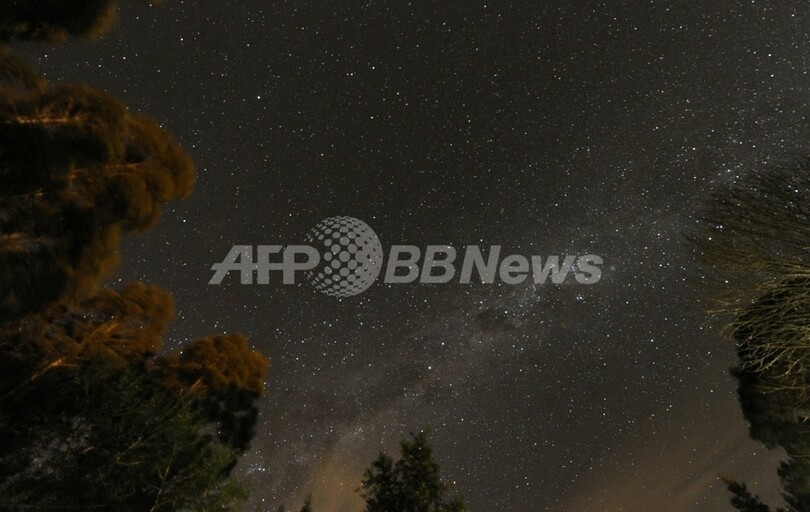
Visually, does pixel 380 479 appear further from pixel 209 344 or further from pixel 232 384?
pixel 209 344

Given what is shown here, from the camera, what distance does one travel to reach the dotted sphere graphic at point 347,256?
15.8m

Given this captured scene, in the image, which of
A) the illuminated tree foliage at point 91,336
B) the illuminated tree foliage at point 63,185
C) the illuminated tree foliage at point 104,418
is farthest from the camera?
the illuminated tree foliage at point 104,418

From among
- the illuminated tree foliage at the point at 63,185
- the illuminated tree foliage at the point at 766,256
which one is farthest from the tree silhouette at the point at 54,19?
the illuminated tree foliage at the point at 766,256

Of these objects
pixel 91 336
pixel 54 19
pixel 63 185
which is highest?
pixel 54 19

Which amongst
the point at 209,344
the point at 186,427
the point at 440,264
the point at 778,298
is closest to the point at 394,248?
the point at 440,264

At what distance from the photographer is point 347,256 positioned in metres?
16.0

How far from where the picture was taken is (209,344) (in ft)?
38.3

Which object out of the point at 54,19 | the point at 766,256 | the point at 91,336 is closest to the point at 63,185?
the point at 54,19

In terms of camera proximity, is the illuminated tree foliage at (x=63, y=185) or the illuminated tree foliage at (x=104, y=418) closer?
the illuminated tree foliage at (x=63, y=185)

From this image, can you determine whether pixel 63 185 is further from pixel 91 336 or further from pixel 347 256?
pixel 347 256

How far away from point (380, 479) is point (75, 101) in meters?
9.93

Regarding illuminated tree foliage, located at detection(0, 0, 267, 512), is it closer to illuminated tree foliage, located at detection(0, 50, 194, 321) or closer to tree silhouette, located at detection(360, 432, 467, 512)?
illuminated tree foliage, located at detection(0, 50, 194, 321)

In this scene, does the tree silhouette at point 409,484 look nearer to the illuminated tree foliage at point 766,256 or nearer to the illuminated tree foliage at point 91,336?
the illuminated tree foliage at point 91,336

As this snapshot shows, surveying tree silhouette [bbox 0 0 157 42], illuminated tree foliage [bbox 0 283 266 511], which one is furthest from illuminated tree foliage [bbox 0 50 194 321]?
illuminated tree foliage [bbox 0 283 266 511]
